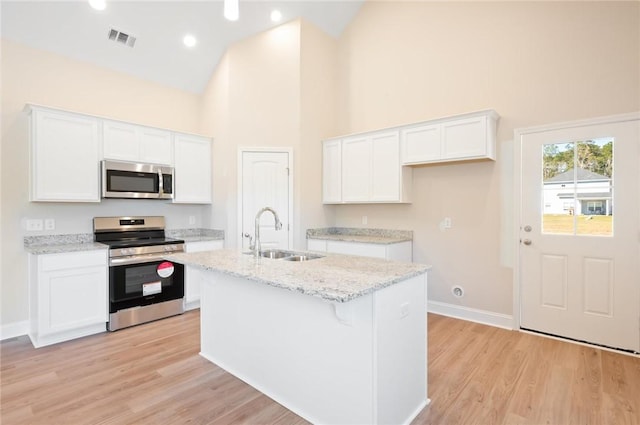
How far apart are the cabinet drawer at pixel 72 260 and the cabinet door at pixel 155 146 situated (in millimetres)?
1273

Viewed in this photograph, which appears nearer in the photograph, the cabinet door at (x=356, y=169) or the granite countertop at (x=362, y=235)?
the granite countertop at (x=362, y=235)

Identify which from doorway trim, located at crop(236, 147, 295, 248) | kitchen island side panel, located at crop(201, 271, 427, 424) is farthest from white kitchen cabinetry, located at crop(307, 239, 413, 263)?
kitchen island side panel, located at crop(201, 271, 427, 424)

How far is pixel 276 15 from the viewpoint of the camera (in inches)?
167

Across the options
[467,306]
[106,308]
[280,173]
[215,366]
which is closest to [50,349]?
[106,308]

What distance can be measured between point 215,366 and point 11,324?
7.91ft

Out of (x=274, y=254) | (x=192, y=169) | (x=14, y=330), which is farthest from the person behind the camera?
(x=192, y=169)

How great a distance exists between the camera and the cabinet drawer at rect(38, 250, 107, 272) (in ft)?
9.98

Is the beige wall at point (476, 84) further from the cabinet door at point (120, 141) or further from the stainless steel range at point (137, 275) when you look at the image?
the cabinet door at point (120, 141)

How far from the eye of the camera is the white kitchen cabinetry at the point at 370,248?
3782 millimetres

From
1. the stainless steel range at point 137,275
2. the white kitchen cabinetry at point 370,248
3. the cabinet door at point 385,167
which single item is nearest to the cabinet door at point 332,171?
the cabinet door at point 385,167

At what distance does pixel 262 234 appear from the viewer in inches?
173

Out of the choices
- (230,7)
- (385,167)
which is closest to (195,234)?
(385,167)

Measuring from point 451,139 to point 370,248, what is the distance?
152cm

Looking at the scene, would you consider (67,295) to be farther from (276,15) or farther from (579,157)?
(579,157)
